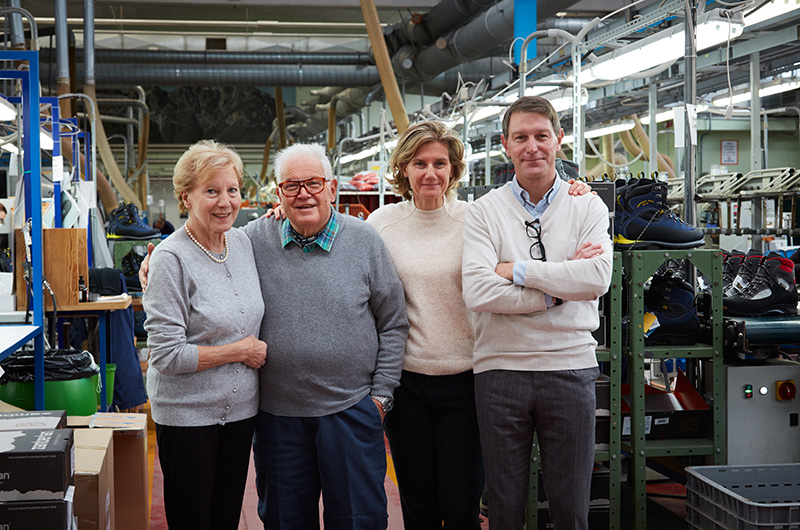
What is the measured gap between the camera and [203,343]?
220cm

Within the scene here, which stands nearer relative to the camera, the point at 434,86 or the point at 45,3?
the point at 45,3

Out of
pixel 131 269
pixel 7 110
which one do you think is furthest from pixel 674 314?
pixel 131 269

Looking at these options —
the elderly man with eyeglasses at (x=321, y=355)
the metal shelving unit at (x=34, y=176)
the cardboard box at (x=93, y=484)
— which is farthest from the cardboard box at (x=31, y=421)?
the metal shelving unit at (x=34, y=176)

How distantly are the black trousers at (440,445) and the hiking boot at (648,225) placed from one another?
1247 millimetres

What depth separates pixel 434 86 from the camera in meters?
13.2

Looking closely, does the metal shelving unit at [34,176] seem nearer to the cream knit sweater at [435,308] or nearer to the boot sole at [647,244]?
the cream knit sweater at [435,308]

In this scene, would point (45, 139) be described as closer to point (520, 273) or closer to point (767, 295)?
point (520, 273)

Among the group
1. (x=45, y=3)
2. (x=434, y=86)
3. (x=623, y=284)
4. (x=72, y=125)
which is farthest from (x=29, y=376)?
(x=434, y=86)

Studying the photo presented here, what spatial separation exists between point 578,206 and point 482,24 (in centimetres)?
713

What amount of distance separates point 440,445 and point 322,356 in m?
0.51

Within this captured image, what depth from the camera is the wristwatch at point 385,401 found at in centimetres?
235

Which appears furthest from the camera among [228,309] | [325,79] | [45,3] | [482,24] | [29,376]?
[325,79]

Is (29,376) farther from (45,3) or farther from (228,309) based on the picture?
(45,3)

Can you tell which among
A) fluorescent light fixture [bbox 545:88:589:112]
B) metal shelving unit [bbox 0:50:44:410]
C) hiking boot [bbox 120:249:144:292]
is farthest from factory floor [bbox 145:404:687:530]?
fluorescent light fixture [bbox 545:88:589:112]
